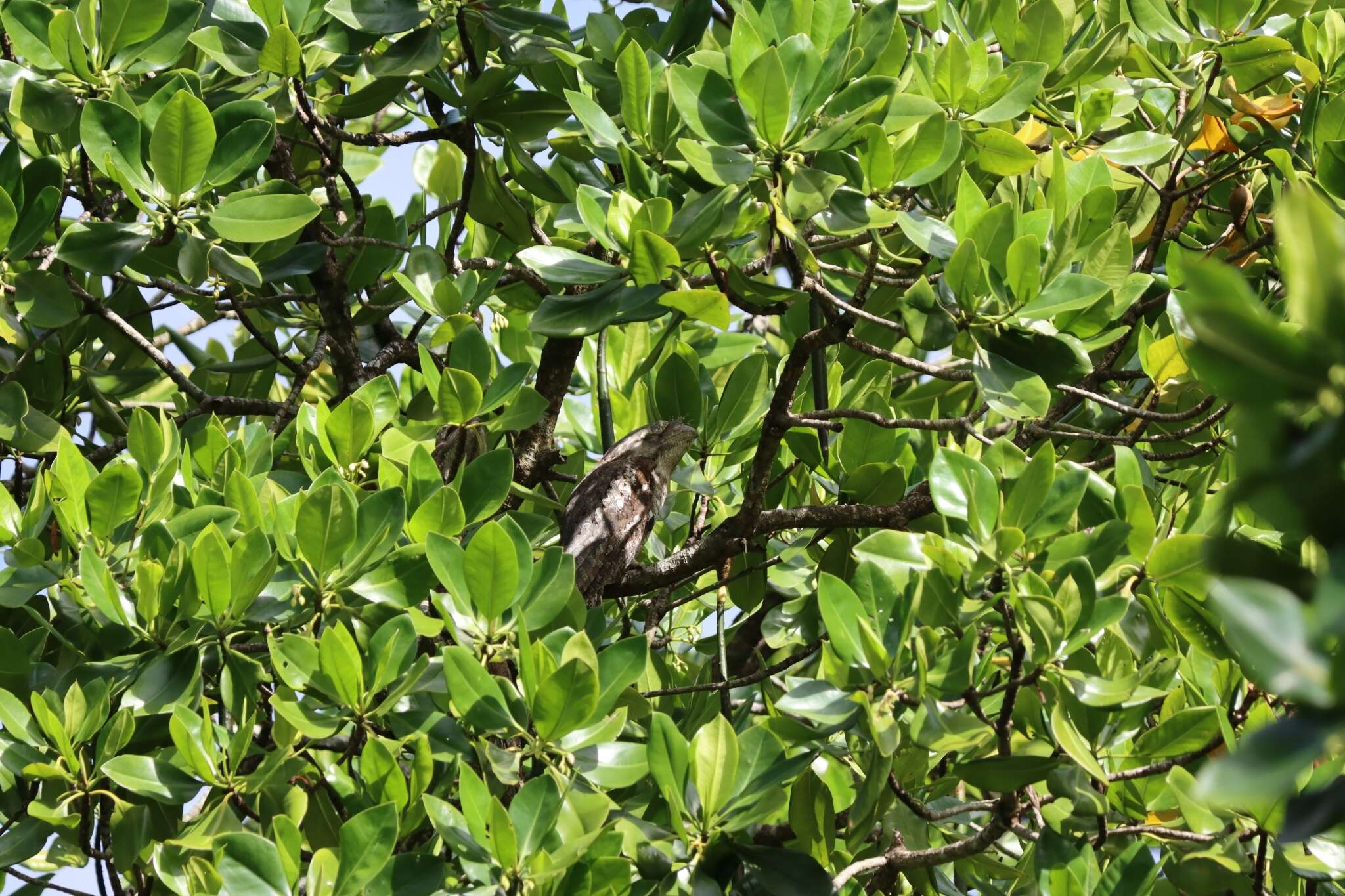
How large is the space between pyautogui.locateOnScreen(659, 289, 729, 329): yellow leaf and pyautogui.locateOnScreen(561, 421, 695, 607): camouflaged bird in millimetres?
647

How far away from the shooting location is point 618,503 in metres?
2.12

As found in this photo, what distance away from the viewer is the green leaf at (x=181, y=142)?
5.39 feet

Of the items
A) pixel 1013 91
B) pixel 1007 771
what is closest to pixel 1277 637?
pixel 1007 771

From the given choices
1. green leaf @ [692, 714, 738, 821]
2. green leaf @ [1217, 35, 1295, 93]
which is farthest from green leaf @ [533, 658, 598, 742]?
green leaf @ [1217, 35, 1295, 93]

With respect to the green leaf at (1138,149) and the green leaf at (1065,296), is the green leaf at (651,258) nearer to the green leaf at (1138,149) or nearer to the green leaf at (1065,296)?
the green leaf at (1065,296)

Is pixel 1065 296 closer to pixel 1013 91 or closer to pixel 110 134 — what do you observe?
pixel 1013 91

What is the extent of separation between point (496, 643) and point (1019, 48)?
129 centimetres

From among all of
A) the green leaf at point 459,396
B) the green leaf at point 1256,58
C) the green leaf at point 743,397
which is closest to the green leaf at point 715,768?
the green leaf at point 459,396

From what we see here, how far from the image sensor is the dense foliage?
1345mm

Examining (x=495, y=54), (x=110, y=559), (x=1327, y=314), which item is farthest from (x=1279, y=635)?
(x=495, y=54)

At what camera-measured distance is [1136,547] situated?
142cm

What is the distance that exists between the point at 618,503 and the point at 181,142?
3.00ft

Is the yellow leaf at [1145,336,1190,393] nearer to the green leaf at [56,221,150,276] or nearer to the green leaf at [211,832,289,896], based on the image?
the green leaf at [211,832,289,896]

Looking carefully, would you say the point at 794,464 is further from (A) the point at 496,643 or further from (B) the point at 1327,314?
(B) the point at 1327,314
